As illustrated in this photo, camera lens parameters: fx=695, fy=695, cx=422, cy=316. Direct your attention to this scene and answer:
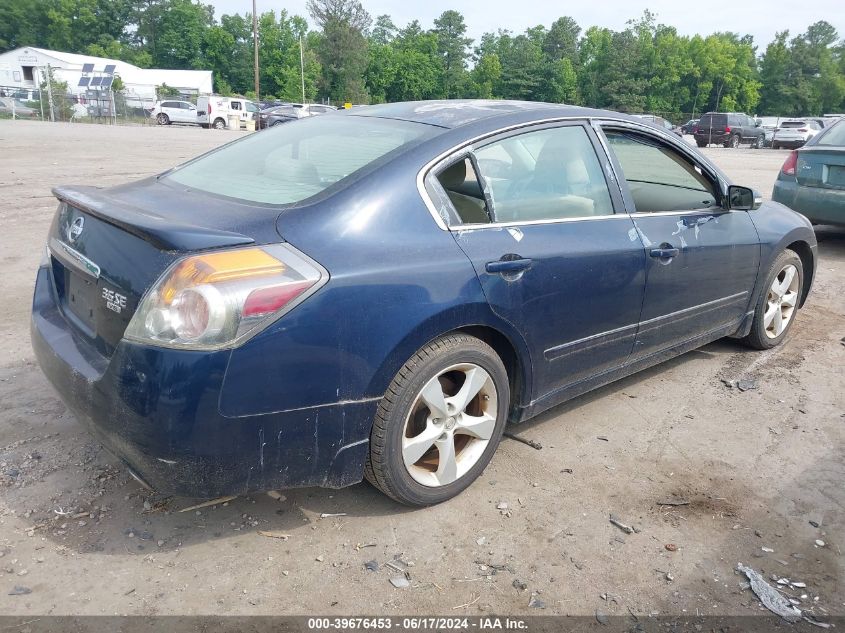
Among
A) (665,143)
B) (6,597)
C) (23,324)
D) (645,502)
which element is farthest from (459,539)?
(23,324)

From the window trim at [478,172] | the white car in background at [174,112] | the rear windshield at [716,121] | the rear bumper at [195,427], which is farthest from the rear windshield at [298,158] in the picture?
the white car in background at [174,112]

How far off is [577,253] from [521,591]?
150 centimetres

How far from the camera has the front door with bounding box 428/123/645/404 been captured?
2922mm

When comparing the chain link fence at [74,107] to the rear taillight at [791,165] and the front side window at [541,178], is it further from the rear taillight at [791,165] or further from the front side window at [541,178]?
the front side window at [541,178]

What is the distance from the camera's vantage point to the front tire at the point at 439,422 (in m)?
2.66

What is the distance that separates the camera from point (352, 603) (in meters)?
2.38

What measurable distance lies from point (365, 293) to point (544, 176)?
129cm

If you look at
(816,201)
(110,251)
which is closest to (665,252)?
(110,251)

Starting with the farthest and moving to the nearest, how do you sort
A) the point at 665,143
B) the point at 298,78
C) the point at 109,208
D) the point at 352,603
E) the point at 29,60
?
the point at 298,78 → the point at 29,60 → the point at 665,143 → the point at 109,208 → the point at 352,603

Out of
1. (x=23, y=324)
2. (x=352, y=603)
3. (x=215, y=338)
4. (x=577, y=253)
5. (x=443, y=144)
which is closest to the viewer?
(x=215, y=338)

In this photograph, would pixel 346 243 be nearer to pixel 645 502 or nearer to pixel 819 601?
pixel 645 502

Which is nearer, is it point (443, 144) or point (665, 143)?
point (443, 144)

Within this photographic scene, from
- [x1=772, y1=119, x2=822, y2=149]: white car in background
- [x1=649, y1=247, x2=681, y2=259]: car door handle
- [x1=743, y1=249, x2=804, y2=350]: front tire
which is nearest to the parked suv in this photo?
[x1=772, y1=119, x2=822, y2=149]: white car in background

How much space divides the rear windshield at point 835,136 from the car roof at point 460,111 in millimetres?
5552
